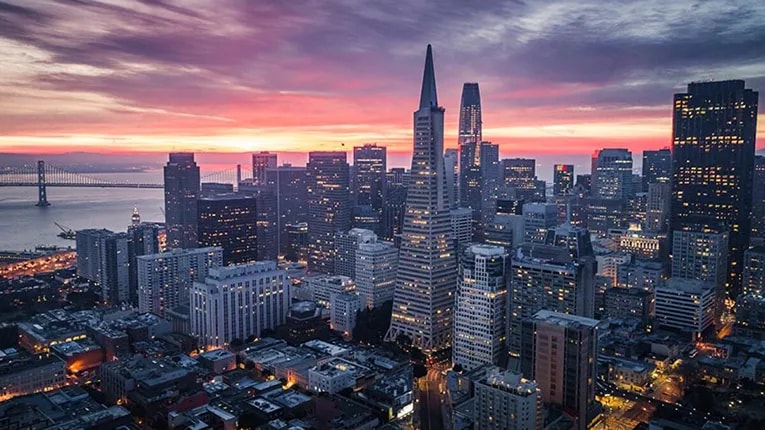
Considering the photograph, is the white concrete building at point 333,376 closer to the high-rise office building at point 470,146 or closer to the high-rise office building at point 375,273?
the high-rise office building at point 375,273

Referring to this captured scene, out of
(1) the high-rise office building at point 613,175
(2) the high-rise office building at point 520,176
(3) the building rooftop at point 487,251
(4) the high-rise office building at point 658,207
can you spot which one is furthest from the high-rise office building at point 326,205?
(1) the high-rise office building at point 613,175

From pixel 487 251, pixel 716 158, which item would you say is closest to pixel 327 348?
pixel 487 251

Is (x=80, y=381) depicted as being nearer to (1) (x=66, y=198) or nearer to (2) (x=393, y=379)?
(2) (x=393, y=379)

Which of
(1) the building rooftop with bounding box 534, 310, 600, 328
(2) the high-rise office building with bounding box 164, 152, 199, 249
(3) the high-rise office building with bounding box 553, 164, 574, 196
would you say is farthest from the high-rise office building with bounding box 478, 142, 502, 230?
(1) the building rooftop with bounding box 534, 310, 600, 328

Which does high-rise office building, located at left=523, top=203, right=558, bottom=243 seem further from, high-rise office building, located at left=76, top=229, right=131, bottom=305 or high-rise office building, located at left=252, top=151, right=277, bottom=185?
high-rise office building, located at left=252, top=151, right=277, bottom=185

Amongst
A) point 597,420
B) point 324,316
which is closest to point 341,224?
point 324,316

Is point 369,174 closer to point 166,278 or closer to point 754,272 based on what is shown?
point 166,278
